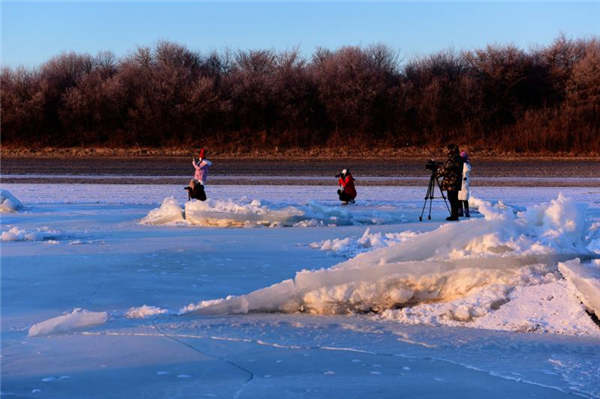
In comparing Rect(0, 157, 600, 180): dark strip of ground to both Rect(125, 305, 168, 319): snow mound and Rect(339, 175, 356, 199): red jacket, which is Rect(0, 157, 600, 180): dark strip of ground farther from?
Rect(125, 305, 168, 319): snow mound

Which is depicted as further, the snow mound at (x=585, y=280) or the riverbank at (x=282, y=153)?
the riverbank at (x=282, y=153)

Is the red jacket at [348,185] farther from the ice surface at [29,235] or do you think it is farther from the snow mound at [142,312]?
the snow mound at [142,312]

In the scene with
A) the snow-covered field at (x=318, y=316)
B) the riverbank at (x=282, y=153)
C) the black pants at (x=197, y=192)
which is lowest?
the snow-covered field at (x=318, y=316)

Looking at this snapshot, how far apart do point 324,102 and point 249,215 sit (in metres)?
37.1

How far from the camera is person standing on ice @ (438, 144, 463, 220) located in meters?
16.7

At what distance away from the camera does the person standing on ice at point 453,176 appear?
1670cm

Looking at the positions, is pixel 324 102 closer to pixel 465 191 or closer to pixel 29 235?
pixel 465 191

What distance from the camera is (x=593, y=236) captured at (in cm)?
989

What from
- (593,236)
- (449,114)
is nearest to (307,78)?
(449,114)

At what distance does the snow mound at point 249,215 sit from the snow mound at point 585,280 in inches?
316

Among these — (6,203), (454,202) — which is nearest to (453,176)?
(454,202)

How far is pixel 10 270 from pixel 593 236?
6.76 meters

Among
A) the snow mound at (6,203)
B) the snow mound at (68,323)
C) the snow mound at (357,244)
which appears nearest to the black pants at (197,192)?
the snow mound at (6,203)

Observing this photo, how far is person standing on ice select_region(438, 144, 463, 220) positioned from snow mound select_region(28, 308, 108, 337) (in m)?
10.5
